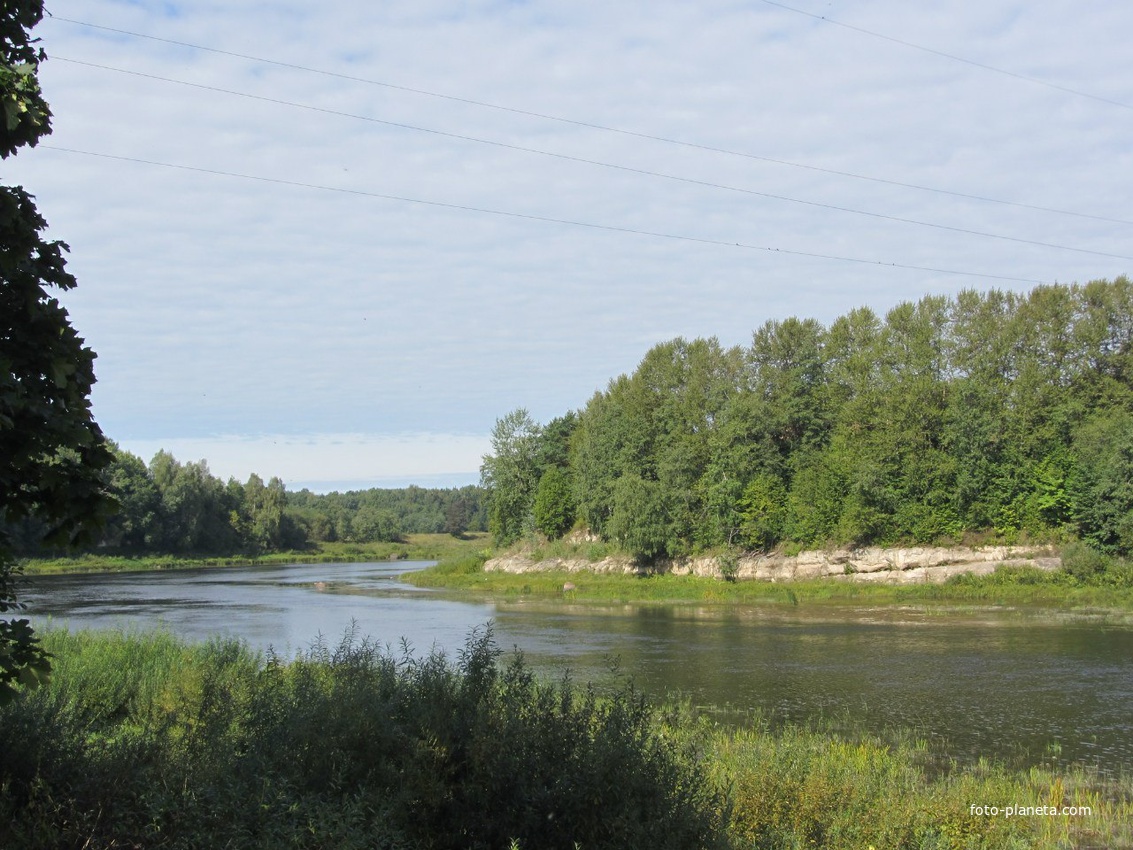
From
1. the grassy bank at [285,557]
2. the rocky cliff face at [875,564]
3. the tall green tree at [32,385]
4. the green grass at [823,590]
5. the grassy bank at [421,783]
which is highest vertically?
the tall green tree at [32,385]

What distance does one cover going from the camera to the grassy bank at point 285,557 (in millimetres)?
77875

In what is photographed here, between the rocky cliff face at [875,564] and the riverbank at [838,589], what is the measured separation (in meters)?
0.62

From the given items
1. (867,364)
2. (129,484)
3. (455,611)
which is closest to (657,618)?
(455,611)

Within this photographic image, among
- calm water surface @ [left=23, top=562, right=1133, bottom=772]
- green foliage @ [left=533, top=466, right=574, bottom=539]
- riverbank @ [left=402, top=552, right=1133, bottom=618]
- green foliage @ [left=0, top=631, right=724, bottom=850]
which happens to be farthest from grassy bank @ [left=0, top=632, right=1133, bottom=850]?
green foliage @ [left=533, top=466, right=574, bottom=539]

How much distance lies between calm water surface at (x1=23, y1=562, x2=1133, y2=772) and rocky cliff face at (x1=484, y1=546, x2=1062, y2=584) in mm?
7989

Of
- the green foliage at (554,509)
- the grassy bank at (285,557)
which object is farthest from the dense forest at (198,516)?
the green foliage at (554,509)

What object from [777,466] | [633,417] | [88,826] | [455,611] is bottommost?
[455,611]

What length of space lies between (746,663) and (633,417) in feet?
138

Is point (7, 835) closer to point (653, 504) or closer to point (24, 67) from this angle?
point (24, 67)

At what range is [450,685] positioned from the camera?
855cm

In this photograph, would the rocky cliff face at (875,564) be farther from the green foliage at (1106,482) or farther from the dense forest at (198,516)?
the dense forest at (198,516)

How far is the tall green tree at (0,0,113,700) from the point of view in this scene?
470cm

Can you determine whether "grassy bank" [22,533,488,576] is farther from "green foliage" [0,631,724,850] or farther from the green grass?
"green foliage" [0,631,724,850]

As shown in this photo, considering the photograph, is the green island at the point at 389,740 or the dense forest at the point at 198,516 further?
the dense forest at the point at 198,516
